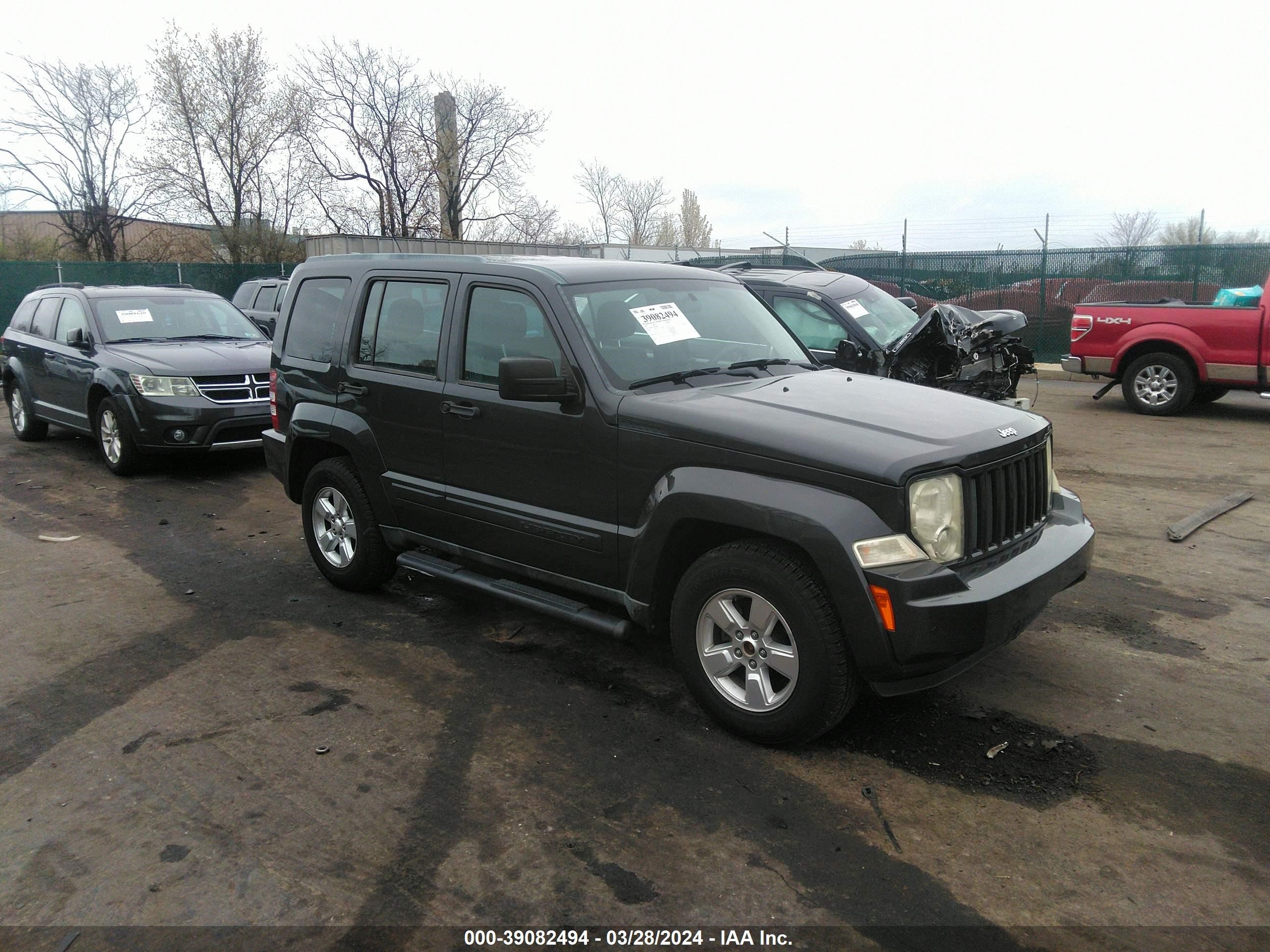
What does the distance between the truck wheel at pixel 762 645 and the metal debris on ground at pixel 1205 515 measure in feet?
13.8

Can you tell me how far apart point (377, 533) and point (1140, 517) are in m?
5.65

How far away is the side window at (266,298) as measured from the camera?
17.5 metres

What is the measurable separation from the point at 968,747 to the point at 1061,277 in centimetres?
1723

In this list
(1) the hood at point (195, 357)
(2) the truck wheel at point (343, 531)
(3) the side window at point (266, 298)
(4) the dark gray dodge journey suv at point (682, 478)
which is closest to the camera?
(4) the dark gray dodge journey suv at point (682, 478)

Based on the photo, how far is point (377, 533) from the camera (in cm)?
535

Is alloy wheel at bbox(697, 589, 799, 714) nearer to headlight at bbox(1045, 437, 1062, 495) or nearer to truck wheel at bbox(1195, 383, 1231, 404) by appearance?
headlight at bbox(1045, 437, 1062, 495)

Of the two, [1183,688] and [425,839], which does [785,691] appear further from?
[1183,688]

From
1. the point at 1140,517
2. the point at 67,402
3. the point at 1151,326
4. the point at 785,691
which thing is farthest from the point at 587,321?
the point at 1151,326

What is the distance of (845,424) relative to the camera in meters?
3.62

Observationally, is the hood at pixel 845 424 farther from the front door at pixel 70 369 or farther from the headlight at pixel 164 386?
the front door at pixel 70 369

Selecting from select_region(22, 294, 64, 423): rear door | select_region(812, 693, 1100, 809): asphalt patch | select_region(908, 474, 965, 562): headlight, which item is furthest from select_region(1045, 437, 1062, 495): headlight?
select_region(22, 294, 64, 423): rear door

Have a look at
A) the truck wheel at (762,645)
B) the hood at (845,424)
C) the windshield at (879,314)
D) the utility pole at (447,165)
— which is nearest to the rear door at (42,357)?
the windshield at (879,314)

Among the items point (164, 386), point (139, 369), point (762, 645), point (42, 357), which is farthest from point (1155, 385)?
point (42, 357)

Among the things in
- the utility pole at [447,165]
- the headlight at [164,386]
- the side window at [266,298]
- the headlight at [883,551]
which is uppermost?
the utility pole at [447,165]
